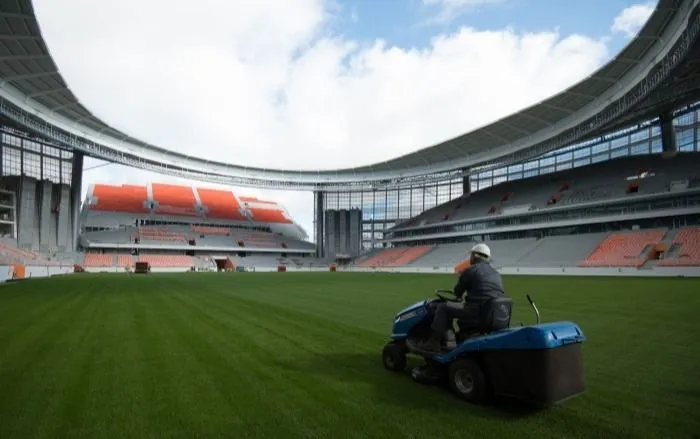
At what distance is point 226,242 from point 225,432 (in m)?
68.8

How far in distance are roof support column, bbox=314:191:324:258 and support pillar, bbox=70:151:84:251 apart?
34911 millimetres

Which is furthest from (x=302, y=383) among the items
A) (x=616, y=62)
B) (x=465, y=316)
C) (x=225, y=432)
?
(x=616, y=62)

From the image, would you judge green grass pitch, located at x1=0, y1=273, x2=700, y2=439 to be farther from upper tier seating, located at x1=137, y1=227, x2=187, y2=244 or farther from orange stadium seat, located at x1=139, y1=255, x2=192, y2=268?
upper tier seating, located at x1=137, y1=227, x2=187, y2=244

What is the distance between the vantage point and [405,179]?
60.7 metres

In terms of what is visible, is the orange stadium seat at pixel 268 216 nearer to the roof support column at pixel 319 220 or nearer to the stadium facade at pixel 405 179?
the stadium facade at pixel 405 179

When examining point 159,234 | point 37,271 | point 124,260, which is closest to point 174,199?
point 159,234

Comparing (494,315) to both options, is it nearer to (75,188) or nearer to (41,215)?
(41,215)

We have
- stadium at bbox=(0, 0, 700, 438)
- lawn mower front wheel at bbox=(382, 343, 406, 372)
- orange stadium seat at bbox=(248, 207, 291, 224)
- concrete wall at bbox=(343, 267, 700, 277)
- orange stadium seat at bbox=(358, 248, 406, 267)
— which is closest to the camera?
stadium at bbox=(0, 0, 700, 438)

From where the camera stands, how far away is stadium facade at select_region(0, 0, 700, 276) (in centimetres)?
2988

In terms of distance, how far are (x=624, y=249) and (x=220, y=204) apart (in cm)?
6532

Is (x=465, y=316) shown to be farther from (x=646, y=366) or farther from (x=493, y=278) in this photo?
(x=646, y=366)

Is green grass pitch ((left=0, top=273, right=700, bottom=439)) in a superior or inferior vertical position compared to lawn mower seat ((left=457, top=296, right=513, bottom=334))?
inferior

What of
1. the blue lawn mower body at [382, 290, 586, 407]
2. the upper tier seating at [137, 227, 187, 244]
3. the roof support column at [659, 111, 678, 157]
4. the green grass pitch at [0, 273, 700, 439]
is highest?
the roof support column at [659, 111, 678, 157]

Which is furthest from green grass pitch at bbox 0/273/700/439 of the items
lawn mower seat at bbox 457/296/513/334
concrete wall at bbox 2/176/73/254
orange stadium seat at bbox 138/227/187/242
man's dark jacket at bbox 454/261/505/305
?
orange stadium seat at bbox 138/227/187/242
